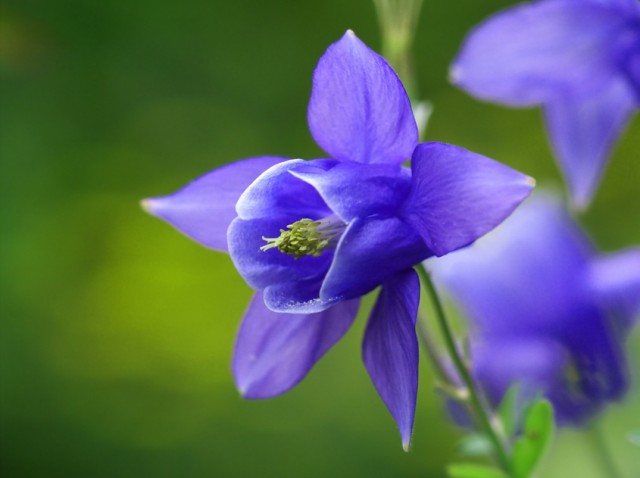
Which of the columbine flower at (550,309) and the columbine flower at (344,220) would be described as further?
the columbine flower at (550,309)

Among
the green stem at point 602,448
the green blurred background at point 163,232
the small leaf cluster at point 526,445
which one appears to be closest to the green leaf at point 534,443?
the small leaf cluster at point 526,445

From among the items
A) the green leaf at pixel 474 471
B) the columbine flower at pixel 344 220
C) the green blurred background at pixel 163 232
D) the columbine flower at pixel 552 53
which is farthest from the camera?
the green blurred background at pixel 163 232

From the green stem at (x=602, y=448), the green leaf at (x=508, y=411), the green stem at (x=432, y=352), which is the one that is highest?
the green stem at (x=432, y=352)

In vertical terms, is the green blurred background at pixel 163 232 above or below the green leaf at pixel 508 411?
below

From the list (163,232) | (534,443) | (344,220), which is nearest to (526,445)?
(534,443)

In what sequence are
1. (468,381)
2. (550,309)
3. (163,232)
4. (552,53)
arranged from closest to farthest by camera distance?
(468,381), (552,53), (550,309), (163,232)

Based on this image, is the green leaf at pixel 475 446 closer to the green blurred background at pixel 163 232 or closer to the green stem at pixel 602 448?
the green stem at pixel 602 448

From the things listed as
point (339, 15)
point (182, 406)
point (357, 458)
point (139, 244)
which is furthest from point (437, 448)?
point (339, 15)

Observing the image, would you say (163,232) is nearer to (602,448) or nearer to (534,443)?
(602,448)
